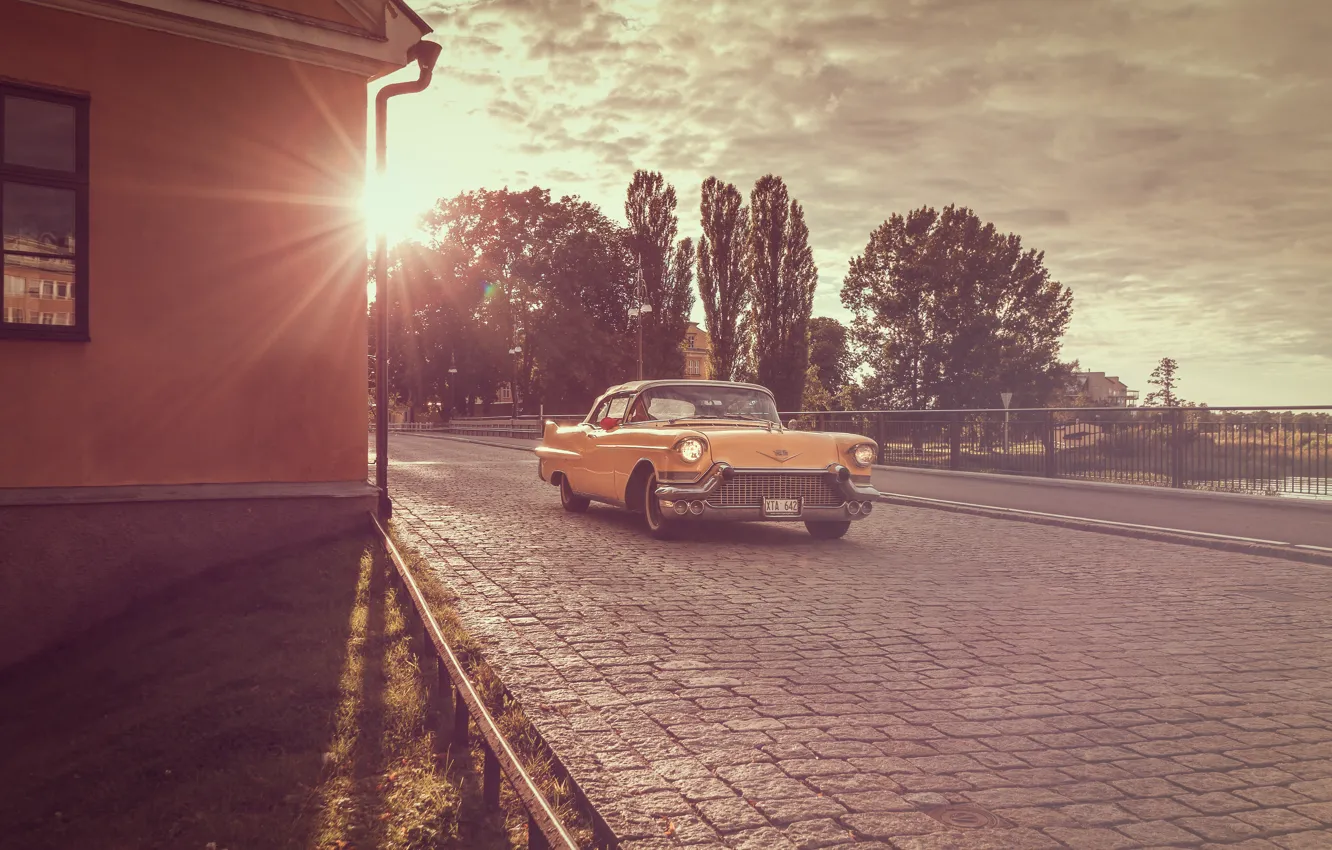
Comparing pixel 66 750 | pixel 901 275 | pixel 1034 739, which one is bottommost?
pixel 66 750

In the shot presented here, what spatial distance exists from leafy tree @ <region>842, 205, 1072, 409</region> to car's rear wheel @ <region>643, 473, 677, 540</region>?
149ft

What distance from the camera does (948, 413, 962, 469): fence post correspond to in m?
19.5

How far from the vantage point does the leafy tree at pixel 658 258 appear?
58.3 m

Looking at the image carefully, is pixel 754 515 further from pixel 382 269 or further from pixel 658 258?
pixel 658 258

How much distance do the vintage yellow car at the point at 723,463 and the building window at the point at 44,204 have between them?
4.78m

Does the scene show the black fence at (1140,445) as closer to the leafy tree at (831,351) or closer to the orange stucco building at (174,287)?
the orange stucco building at (174,287)

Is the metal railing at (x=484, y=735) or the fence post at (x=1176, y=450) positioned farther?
the fence post at (x=1176, y=450)

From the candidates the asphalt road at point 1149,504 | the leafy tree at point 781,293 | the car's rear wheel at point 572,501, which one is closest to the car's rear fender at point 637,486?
the car's rear wheel at point 572,501

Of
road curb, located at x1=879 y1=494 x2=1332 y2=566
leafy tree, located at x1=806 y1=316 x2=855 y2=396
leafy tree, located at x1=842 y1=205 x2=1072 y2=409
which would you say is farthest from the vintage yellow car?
leafy tree, located at x1=806 y1=316 x2=855 y2=396

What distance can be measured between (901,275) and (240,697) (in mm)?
52554

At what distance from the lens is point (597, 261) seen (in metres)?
61.9

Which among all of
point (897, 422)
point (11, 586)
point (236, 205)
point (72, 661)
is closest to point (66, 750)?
point (72, 661)

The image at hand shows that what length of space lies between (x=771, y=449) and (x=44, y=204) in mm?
6055

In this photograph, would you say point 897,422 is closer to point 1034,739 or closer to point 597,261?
point 1034,739
